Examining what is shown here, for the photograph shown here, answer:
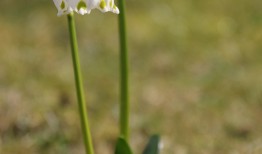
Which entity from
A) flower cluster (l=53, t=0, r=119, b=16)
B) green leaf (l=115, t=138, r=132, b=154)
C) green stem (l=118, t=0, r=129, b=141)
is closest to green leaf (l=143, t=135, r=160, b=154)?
green stem (l=118, t=0, r=129, b=141)

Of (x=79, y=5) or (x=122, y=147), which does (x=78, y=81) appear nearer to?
(x=122, y=147)

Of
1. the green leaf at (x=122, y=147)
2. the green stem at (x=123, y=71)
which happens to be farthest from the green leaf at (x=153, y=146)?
the green leaf at (x=122, y=147)

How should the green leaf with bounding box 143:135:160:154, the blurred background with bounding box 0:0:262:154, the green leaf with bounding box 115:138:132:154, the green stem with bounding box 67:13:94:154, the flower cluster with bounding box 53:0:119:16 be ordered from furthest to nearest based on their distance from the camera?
1. the blurred background with bounding box 0:0:262:154
2. the green leaf with bounding box 143:135:160:154
3. the green leaf with bounding box 115:138:132:154
4. the green stem with bounding box 67:13:94:154
5. the flower cluster with bounding box 53:0:119:16

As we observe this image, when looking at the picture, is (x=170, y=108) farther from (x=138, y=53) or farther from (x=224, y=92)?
(x=138, y=53)

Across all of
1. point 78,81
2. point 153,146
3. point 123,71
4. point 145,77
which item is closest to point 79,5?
point 78,81

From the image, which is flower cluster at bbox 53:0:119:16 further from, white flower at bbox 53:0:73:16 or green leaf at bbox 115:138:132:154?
green leaf at bbox 115:138:132:154
